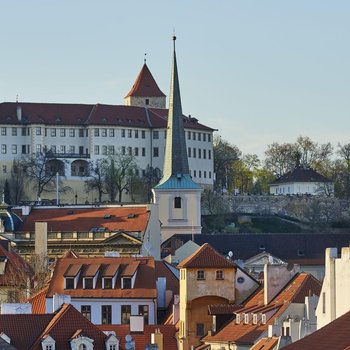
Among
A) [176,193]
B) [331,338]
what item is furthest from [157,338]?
[176,193]

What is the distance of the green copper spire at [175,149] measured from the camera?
15688cm

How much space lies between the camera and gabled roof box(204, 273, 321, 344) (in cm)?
6144

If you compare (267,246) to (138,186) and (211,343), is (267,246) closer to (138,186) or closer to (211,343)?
(138,186)

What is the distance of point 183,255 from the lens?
120 m

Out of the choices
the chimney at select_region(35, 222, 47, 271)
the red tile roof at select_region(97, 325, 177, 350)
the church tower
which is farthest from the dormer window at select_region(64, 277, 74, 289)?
the church tower

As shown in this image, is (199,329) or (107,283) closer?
(199,329)

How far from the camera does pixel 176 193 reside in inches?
6132

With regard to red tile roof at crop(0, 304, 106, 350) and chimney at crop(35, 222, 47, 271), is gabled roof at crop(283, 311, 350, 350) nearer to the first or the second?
red tile roof at crop(0, 304, 106, 350)

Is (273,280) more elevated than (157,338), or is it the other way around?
(273,280)

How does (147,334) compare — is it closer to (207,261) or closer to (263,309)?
(263,309)

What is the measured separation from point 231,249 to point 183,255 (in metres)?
20.2

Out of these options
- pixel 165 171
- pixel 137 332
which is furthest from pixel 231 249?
pixel 137 332

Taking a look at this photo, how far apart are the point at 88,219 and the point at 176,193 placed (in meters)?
18.7

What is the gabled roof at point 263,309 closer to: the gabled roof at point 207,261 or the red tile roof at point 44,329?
the gabled roof at point 207,261
